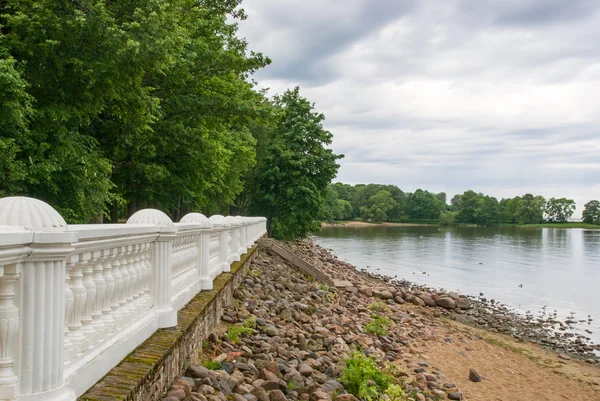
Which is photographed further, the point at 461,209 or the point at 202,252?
the point at 461,209

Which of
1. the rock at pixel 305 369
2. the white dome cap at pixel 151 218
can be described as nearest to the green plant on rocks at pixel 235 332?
the rock at pixel 305 369

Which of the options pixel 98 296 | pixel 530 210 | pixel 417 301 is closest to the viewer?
pixel 98 296

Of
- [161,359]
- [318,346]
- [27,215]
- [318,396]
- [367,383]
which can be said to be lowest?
[367,383]

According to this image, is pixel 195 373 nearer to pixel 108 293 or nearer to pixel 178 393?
pixel 178 393

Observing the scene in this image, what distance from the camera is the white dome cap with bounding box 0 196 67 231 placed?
2.48 meters

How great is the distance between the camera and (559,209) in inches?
5797

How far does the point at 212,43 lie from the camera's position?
18.5 m

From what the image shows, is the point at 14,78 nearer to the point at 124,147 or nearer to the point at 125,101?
the point at 125,101

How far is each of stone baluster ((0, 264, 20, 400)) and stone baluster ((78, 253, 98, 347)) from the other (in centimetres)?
75

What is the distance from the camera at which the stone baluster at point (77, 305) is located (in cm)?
304

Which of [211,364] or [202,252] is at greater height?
[202,252]

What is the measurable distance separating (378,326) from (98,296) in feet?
38.3

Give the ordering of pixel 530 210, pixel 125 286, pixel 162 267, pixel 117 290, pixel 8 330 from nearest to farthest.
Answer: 1. pixel 8 330
2. pixel 117 290
3. pixel 125 286
4. pixel 162 267
5. pixel 530 210

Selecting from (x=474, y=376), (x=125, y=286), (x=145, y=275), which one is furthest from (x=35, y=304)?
(x=474, y=376)
